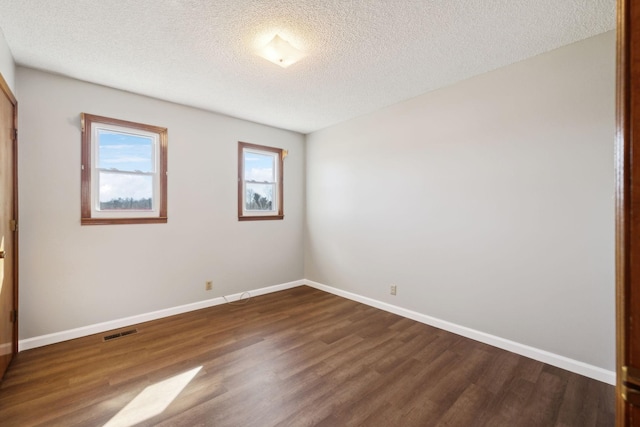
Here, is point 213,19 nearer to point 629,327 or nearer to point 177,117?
point 177,117

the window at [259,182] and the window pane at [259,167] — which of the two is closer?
the window at [259,182]

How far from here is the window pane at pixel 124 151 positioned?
9.87ft

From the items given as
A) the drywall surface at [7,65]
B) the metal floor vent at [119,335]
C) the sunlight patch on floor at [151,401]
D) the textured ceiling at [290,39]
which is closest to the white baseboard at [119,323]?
the metal floor vent at [119,335]

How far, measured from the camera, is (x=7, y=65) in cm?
223

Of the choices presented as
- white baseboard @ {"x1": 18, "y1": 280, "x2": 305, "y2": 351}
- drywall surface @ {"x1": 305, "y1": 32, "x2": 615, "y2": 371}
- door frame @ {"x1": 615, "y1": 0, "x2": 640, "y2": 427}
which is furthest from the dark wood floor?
door frame @ {"x1": 615, "y1": 0, "x2": 640, "y2": 427}

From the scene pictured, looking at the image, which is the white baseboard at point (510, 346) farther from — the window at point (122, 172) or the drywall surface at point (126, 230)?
the window at point (122, 172)

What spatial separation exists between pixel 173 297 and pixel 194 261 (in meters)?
0.49

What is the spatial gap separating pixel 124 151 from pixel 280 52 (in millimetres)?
2220

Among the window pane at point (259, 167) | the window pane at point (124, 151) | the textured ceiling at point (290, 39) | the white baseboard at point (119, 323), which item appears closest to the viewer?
the textured ceiling at point (290, 39)

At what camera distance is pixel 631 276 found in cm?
53

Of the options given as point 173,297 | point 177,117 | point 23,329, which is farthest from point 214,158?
point 23,329

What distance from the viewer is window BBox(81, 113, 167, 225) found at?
2.89 meters

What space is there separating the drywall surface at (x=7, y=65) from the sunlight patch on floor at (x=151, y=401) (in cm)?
260

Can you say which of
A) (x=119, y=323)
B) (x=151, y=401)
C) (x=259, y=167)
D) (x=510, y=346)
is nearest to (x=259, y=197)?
(x=259, y=167)
